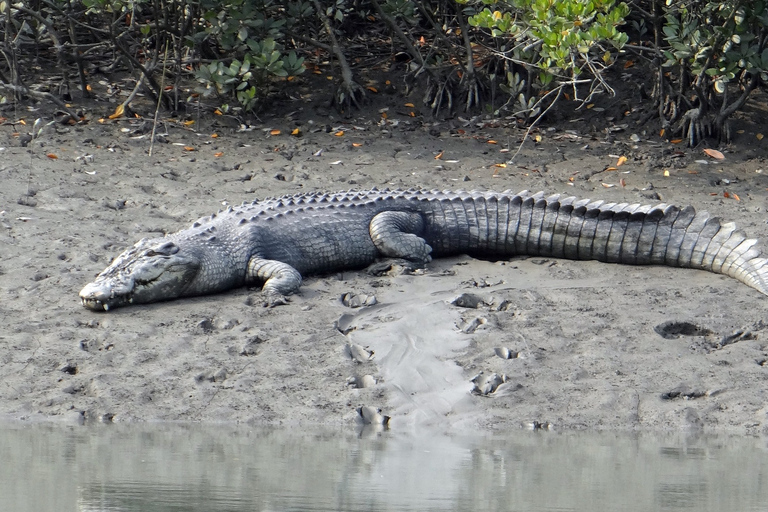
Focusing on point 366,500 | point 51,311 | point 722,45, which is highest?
point 722,45

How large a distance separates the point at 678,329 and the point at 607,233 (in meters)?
1.22

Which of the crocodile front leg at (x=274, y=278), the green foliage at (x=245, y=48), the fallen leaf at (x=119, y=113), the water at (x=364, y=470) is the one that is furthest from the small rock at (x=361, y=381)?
the fallen leaf at (x=119, y=113)

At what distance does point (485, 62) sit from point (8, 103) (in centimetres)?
476

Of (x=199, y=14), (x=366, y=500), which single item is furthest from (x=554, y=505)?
(x=199, y=14)

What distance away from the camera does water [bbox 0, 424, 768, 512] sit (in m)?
3.51

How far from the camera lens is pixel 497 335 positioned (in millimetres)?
5508

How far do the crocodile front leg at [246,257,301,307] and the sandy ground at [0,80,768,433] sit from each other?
0.11m

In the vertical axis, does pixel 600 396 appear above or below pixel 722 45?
below

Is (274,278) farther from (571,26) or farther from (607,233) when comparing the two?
(571,26)

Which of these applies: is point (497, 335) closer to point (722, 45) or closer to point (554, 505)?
point (554, 505)

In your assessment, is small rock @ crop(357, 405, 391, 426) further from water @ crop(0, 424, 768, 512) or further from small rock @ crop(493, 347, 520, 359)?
small rock @ crop(493, 347, 520, 359)

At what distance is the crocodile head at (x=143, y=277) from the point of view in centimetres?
597

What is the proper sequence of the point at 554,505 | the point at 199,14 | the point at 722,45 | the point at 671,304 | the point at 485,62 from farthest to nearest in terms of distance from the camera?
the point at 485,62 → the point at 199,14 → the point at 722,45 → the point at 671,304 → the point at 554,505

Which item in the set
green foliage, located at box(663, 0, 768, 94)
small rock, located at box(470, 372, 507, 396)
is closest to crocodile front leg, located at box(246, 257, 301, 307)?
small rock, located at box(470, 372, 507, 396)
